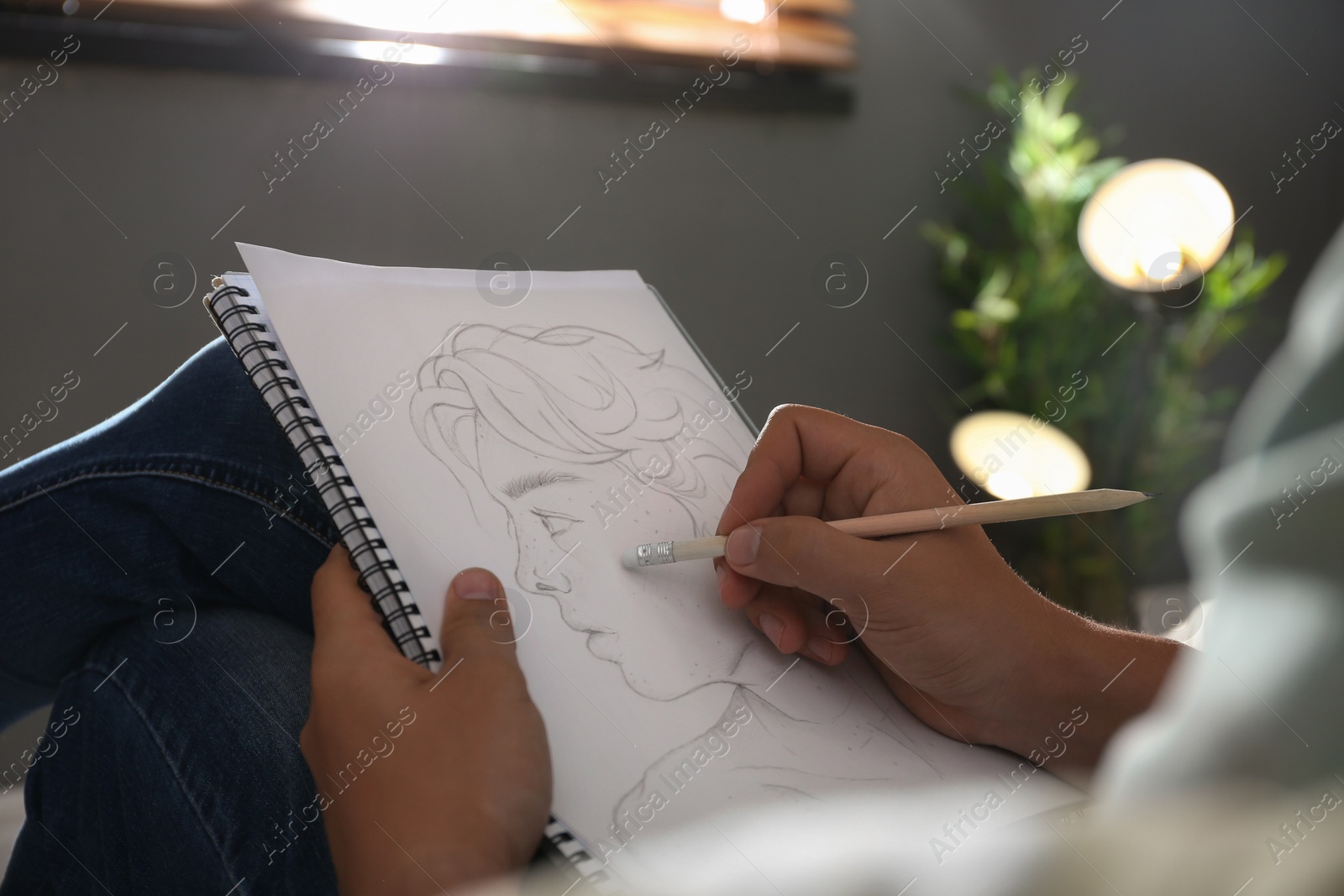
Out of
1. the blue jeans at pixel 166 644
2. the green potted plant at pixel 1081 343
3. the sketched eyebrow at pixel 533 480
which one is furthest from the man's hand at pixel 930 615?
the green potted plant at pixel 1081 343

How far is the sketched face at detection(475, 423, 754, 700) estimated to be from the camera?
1.55 feet

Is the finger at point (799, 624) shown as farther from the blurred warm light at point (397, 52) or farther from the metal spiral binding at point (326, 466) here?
the blurred warm light at point (397, 52)

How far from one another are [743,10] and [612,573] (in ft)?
4.47

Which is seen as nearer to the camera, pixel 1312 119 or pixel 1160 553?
pixel 1160 553

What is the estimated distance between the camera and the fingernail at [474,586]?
1.42ft

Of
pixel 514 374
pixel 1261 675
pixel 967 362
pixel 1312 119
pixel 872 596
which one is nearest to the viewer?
pixel 1261 675

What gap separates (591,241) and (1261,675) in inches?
56.1

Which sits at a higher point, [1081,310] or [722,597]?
[1081,310]

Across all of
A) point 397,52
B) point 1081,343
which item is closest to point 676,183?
point 397,52

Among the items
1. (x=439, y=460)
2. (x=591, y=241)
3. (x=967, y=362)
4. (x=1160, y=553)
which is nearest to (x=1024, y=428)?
(x=967, y=362)

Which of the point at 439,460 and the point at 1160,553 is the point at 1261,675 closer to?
the point at 439,460

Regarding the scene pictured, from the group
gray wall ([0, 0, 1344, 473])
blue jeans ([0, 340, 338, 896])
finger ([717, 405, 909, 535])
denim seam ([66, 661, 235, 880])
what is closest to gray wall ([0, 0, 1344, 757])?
gray wall ([0, 0, 1344, 473])

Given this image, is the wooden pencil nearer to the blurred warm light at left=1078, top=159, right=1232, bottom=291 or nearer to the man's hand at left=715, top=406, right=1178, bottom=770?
the man's hand at left=715, top=406, right=1178, bottom=770

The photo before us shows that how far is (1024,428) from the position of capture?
171cm
